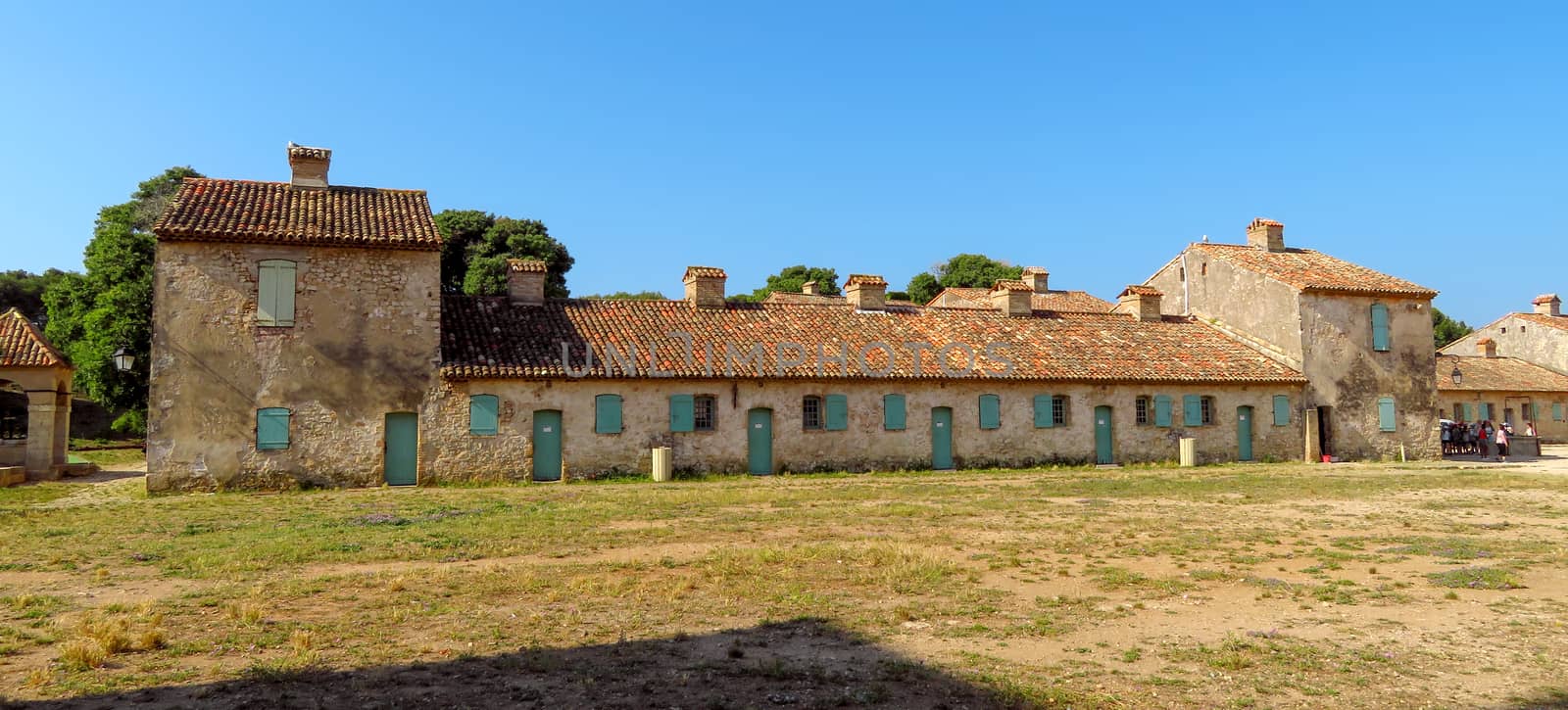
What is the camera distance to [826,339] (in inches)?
1007

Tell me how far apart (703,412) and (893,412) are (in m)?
5.00

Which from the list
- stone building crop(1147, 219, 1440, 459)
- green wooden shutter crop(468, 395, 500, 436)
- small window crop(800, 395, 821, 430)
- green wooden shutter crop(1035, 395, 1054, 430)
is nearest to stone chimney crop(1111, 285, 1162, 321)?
stone building crop(1147, 219, 1440, 459)

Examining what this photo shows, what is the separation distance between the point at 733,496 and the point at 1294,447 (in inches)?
751

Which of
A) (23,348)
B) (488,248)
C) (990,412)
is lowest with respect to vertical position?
(990,412)

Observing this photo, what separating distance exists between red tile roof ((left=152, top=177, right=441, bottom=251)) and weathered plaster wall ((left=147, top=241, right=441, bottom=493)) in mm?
352

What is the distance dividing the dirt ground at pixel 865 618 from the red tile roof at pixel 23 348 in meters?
17.7

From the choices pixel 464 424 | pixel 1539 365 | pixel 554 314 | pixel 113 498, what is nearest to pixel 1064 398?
pixel 554 314

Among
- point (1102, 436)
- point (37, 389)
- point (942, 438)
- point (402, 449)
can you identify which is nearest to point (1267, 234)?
point (1102, 436)

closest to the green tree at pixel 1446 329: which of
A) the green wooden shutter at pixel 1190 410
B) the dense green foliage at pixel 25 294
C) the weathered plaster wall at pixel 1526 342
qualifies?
the weathered plaster wall at pixel 1526 342

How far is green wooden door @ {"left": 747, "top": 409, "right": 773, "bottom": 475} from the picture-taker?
23422 millimetres

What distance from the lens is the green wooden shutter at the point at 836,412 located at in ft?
78.8

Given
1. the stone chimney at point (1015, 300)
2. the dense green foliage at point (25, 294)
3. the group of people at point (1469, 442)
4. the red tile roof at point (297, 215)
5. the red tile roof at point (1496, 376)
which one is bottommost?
the group of people at point (1469, 442)

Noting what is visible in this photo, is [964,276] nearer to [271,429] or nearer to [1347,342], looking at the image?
[1347,342]

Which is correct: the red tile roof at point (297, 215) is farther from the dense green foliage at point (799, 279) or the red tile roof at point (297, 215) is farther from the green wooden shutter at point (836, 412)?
the dense green foliage at point (799, 279)
